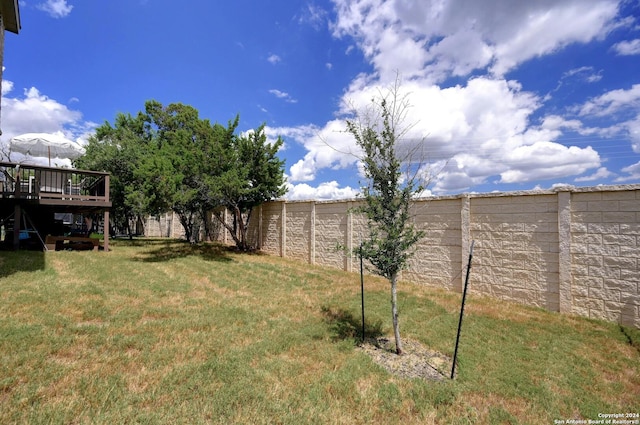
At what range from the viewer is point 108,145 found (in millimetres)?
17219

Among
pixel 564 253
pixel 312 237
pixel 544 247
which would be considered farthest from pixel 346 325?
pixel 312 237

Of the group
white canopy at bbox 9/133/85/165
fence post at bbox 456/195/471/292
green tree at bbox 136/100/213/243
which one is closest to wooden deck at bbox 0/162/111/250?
white canopy at bbox 9/133/85/165

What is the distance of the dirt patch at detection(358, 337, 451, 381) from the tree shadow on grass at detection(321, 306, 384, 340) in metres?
0.29

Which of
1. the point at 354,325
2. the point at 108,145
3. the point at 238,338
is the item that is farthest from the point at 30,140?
the point at 354,325

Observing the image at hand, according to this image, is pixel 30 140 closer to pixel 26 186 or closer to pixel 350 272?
pixel 26 186

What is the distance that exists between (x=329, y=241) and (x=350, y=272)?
163 centimetres

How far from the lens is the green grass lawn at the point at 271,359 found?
9.65 ft

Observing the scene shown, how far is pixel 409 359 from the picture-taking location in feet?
14.1

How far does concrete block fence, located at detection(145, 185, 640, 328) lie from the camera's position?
19.6ft

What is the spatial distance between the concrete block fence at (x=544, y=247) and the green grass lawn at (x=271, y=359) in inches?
21.4

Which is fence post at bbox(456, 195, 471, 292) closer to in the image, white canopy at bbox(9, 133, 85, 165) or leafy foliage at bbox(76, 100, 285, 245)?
leafy foliage at bbox(76, 100, 285, 245)

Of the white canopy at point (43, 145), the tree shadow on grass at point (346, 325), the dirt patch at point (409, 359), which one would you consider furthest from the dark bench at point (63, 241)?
the dirt patch at point (409, 359)

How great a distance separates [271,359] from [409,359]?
2.04 meters

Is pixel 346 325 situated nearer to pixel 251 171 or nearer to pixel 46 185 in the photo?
pixel 251 171
